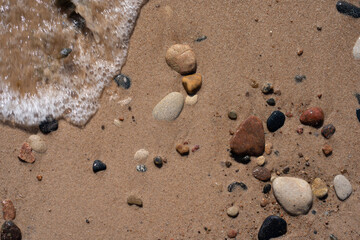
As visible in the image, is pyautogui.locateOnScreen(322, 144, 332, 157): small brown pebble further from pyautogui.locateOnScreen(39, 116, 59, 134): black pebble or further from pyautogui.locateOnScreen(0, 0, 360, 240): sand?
pyautogui.locateOnScreen(39, 116, 59, 134): black pebble

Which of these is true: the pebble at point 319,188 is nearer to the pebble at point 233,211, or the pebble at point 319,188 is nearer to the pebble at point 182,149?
the pebble at point 233,211

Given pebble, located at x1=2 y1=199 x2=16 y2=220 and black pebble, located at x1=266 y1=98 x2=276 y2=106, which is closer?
pebble, located at x1=2 y1=199 x2=16 y2=220

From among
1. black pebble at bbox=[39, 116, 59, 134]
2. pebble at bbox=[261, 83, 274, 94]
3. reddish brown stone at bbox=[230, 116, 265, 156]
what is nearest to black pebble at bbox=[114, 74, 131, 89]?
black pebble at bbox=[39, 116, 59, 134]

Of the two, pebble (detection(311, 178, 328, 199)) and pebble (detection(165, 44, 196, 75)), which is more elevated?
pebble (detection(165, 44, 196, 75))

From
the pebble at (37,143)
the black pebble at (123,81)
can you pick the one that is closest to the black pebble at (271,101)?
the black pebble at (123,81)

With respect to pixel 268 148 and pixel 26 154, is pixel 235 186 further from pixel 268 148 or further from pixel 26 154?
pixel 26 154

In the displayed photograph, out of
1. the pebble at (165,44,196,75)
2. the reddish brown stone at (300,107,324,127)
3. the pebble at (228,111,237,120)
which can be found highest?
the pebble at (165,44,196,75)

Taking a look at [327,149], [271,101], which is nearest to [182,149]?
[271,101]
